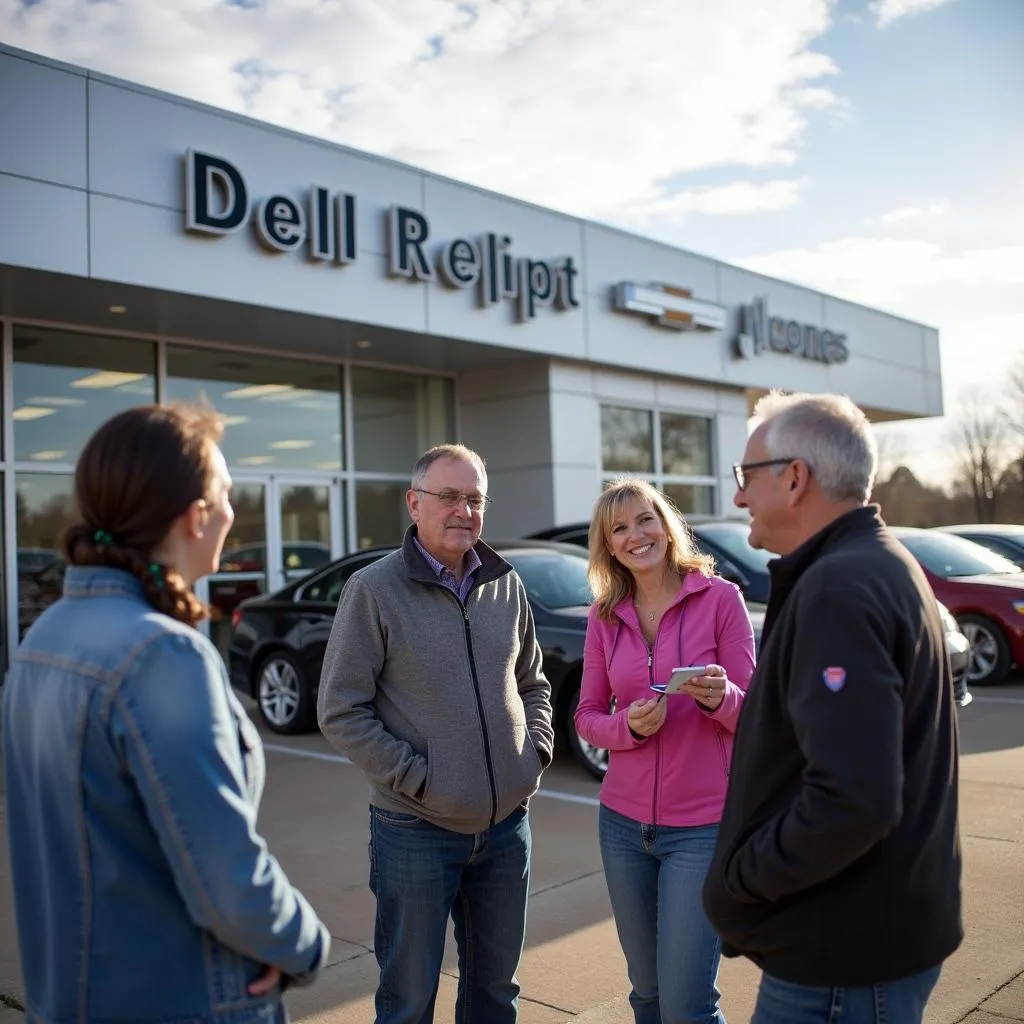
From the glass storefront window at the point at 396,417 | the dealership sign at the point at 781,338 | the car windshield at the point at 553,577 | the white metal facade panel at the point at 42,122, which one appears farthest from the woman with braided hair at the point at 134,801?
the dealership sign at the point at 781,338

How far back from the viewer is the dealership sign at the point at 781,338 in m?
18.9

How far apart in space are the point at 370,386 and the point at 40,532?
17.4 ft

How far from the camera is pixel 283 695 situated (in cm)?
960

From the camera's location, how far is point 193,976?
5.73 feet

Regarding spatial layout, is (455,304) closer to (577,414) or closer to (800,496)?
(577,414)

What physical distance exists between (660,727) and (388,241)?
1086cm

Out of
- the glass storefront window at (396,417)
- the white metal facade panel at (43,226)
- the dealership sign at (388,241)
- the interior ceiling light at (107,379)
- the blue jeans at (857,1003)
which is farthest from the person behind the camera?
the glass storefront window at (396,417)

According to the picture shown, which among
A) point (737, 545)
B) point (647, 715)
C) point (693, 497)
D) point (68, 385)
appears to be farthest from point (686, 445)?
point (647, 715)

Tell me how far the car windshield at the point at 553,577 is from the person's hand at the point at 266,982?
604 centimetres

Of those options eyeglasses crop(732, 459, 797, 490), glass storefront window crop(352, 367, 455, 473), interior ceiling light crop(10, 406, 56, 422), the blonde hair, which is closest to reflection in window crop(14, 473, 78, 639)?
interior ceiling light crop(10, 406, 56, 422)

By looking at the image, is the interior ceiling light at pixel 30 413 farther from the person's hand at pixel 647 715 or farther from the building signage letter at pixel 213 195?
the person's hand at pixel 647 715

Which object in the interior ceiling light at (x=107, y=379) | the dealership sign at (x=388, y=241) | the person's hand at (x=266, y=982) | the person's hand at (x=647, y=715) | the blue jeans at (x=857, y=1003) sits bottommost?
the blue jeans at (x=857, y=1003)

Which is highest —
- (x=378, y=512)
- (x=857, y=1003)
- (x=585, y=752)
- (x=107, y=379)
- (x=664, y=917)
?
(x=107, y=379)

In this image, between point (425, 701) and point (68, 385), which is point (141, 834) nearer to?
point (425, 701)
